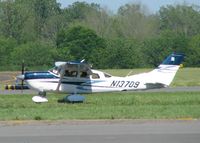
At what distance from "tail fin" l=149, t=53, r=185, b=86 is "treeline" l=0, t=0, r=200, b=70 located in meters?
48.5

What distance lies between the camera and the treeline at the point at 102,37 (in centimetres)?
8906

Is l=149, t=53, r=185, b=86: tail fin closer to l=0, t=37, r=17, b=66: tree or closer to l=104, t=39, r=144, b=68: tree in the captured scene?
l=104, t=39, r=144, b=68: tree

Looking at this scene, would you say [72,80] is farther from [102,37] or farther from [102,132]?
[102,37]

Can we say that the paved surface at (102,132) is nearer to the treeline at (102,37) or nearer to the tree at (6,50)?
the treeline at (102,37)

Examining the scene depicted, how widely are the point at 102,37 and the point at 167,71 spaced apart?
69.7 meters

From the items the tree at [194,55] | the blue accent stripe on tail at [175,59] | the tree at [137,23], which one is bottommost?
the tree at [194,55]

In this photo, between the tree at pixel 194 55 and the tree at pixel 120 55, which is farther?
the tree at pixel 194 55

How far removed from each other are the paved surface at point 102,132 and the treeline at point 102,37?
6370 cm

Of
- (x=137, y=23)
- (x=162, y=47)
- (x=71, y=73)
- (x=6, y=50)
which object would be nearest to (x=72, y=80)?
(x=71, y=73)

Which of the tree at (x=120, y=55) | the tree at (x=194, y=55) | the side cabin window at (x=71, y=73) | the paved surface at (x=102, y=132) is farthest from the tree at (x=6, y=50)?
the paved surface at (x=102, y=132)

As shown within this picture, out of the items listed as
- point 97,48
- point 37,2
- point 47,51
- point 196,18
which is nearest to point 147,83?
point 47,51

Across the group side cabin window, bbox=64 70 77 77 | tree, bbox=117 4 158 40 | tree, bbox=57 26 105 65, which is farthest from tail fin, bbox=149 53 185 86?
tree, bbox=117 4 158 40

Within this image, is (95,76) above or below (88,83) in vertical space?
above

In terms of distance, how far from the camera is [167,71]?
32.2 meters
